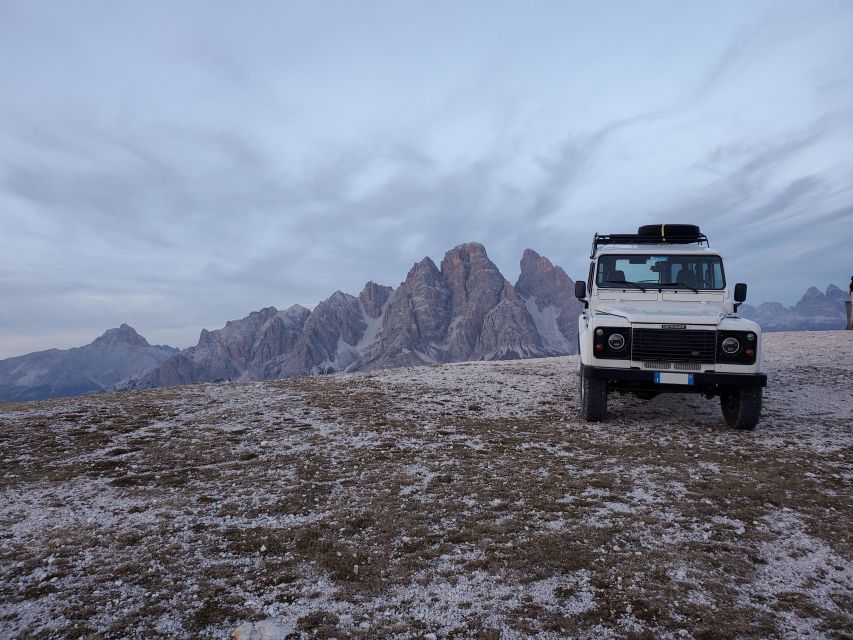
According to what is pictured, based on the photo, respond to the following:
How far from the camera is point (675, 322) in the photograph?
894 centimetres

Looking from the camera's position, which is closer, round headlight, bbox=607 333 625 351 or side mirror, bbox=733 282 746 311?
round headlight, bbox=607 333 625 351

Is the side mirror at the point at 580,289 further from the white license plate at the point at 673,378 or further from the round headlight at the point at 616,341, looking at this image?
the white license plate at the point at 673,378

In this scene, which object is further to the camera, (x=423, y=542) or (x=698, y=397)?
(x=698, y=397)

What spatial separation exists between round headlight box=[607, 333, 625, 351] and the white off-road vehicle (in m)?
0.02

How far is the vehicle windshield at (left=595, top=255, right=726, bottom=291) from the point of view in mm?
10867

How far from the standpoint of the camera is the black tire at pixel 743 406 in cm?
904

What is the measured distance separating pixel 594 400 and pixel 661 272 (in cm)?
389

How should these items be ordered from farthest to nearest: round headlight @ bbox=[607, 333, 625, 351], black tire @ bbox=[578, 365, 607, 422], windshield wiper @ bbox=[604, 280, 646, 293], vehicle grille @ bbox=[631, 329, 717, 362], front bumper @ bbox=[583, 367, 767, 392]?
1. windshield wiper @ bbox=[604, 280, 646, 293]
2. black tire @ bbox=[578, 365, 607, 422]
3. round headlight @ bbox=[607, 333, 625, 351]
4. vehicle grille @ bbox=[631, 329, 717, 362]
5. front bumper @ bbox=[583, 367, 767, 392]

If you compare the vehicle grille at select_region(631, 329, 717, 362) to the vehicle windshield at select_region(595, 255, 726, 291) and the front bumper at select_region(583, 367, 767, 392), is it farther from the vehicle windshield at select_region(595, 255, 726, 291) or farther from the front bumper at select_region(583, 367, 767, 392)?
the vehicle windshield at select_region(595, 255, 726, 291)

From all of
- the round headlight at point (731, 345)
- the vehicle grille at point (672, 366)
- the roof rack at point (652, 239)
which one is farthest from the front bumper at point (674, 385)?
the roof rack at point (652, 239)

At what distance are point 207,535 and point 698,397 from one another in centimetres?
1361

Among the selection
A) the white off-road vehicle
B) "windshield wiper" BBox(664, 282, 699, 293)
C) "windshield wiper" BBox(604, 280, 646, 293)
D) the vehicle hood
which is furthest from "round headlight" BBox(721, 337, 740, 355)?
"windshield wiper" BBox(604, 280, 646, 293)

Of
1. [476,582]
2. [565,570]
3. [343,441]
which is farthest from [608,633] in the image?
[343,441]

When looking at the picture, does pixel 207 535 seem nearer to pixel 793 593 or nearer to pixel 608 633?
pixel 608 633
